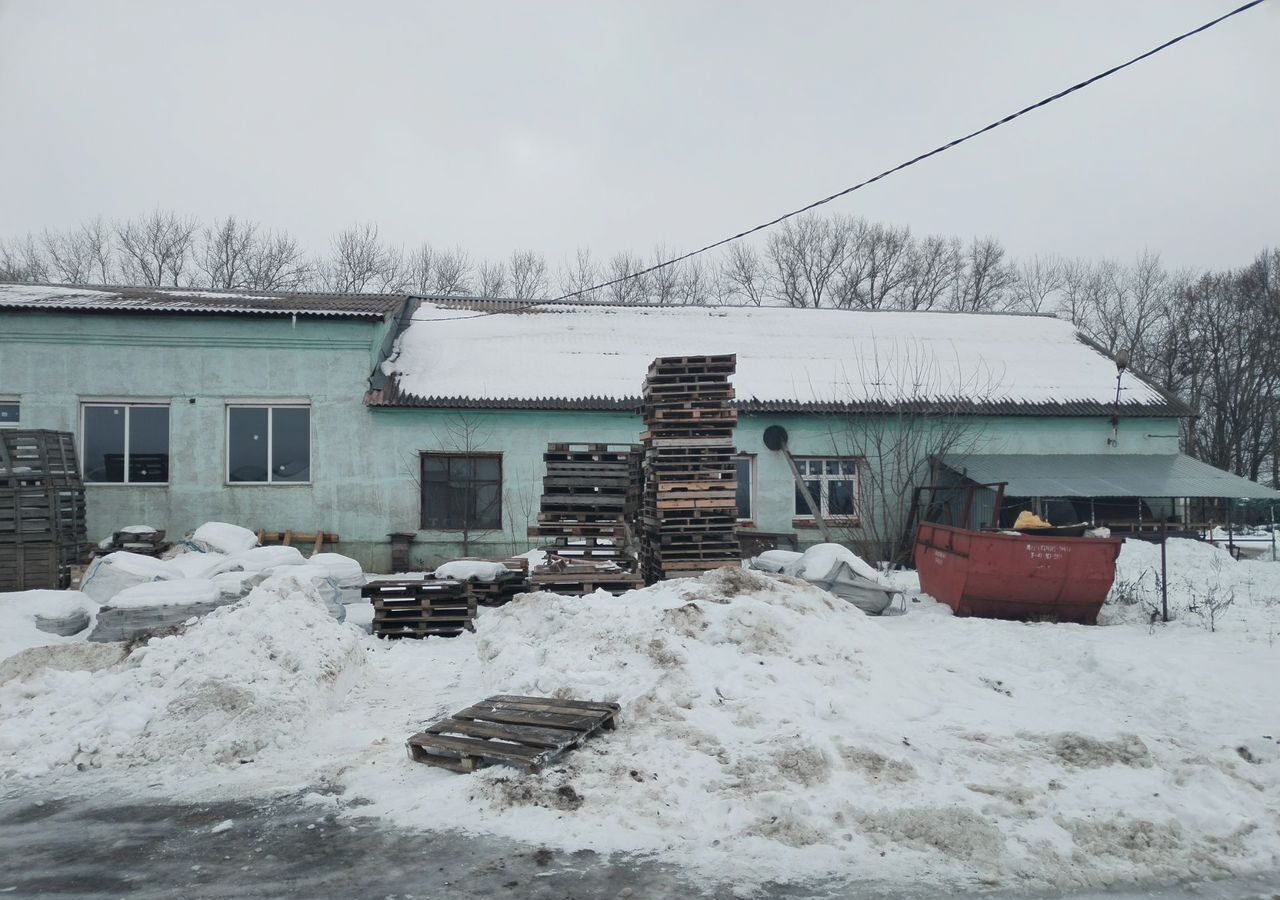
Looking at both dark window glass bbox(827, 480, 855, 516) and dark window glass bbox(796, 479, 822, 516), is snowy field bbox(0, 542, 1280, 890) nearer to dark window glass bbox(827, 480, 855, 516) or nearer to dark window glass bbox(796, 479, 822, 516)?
dark window glass bbox(796, 479, 822, 516)

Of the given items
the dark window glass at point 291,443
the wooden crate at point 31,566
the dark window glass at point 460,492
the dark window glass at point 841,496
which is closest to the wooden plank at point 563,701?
the wooden crate at point 31,566

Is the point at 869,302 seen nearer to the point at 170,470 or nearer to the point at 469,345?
the point at 469,345

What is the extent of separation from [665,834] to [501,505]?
1281 cm

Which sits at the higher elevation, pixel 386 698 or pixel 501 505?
pixel 501 505

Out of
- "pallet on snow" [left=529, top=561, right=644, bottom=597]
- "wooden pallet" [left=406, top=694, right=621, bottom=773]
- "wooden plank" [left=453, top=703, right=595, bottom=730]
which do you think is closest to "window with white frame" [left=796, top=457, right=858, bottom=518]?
"pallet on snow" [left=529, top=561, right=644, bottom=597]

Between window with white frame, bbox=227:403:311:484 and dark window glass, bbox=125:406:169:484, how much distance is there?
3.96 ft

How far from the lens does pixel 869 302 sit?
145 ft

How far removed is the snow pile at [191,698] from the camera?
6.44 meters

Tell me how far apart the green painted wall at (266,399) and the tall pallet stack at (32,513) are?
9.58 ft

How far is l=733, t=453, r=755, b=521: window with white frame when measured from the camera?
1827 centimetres

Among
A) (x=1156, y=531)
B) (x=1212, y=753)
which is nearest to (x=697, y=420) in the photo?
(x=1212, y=753)

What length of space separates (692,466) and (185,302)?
37.4ft

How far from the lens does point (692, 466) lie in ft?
41.2

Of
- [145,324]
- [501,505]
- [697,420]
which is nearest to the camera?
[697,420]
